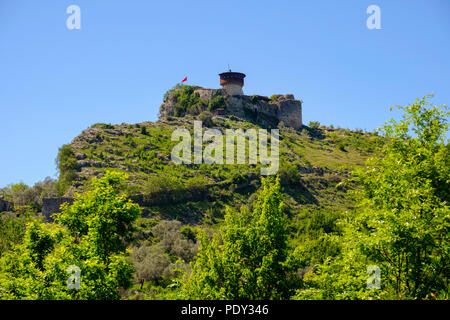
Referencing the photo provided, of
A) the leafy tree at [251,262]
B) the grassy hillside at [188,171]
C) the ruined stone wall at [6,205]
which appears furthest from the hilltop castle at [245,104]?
the leafy tree at [251,262]

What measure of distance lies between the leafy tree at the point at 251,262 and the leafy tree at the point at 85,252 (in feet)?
8.39

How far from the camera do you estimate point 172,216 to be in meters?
54.5

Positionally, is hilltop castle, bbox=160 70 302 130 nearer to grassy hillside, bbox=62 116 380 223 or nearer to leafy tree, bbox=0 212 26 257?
grassy hillside, bbox=62 116 380 223

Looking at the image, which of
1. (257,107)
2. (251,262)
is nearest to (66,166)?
(257,107)

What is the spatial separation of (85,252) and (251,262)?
18.1ft

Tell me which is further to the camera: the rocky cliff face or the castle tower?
the castle tower

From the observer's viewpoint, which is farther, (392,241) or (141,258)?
(141,258)

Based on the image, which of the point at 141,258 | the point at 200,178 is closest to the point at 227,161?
the point at 200,178

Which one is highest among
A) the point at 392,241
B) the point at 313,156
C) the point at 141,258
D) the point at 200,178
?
the point at 313,156

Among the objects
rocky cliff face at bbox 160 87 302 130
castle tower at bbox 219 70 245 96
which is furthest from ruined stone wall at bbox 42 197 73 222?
castle tower at bbox 219 70 245 96

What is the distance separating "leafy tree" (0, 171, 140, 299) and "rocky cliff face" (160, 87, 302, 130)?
78.4m

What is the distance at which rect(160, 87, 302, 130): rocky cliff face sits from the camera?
316 feet

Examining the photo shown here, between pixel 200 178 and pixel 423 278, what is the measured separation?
167ft
